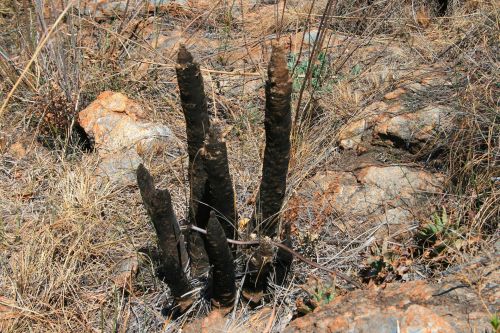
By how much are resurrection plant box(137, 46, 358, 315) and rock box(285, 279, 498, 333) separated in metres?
0.28

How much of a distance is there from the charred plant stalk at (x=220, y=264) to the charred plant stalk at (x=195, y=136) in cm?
16

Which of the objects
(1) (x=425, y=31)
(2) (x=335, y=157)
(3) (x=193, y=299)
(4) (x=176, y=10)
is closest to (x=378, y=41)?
(1) (x=425, y=31)

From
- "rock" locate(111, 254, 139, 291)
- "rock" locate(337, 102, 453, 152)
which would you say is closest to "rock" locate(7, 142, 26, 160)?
"rock" locate(111, 254, 139, 291)

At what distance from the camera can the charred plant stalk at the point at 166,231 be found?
1983mm

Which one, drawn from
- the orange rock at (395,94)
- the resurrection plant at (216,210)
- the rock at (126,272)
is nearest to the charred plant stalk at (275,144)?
the resurrection plant at (216,210)

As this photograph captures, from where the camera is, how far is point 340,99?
3275 mm

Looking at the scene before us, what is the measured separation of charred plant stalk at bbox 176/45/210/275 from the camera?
2.01m

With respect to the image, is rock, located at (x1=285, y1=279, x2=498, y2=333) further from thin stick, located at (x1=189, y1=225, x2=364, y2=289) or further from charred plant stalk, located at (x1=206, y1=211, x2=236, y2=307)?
charred plant stalk, located at (x1=206, y1=211, x2=236, y2=307)

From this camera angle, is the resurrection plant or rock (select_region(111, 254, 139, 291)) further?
rock (select_region(111, 254, 139, 291))

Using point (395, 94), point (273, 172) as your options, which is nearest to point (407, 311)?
point (273, 172)

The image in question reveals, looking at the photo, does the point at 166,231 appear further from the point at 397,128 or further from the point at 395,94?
the point at 395,94

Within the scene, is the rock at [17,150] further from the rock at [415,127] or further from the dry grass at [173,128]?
the rock at [415,127]

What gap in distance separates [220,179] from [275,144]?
0.24 meters

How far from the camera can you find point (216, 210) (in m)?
2.19
